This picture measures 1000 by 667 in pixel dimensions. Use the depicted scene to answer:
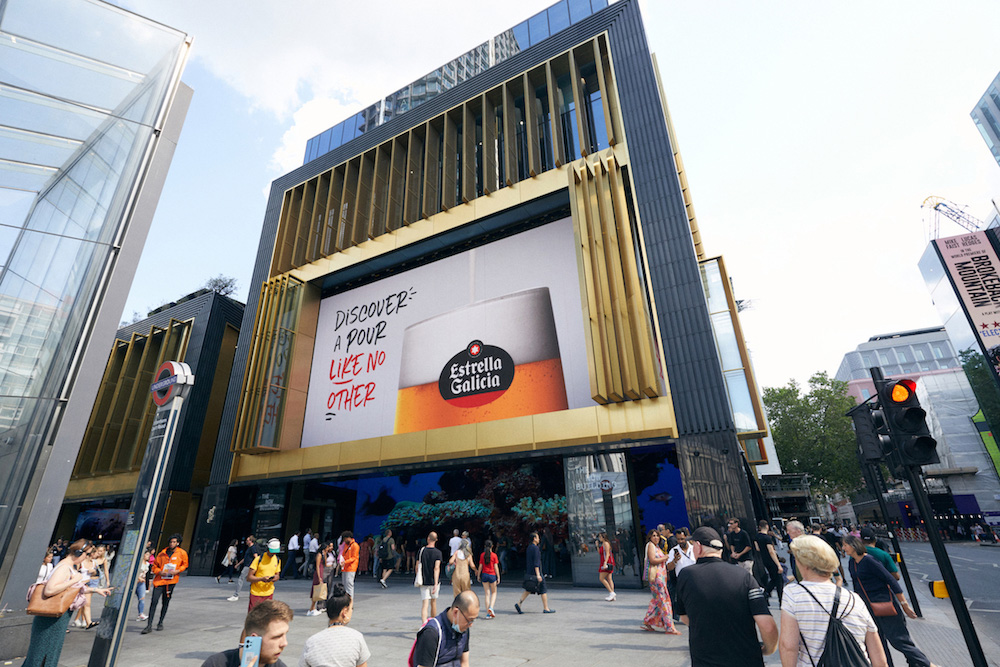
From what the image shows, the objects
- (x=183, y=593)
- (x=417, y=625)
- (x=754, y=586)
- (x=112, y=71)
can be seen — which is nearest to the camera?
(x=754, y=586)

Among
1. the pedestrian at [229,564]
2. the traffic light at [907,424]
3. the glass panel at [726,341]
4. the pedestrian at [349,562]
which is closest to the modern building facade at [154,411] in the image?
the pedestrian at [229,564]

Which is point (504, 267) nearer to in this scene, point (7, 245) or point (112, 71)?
point (112, 71)

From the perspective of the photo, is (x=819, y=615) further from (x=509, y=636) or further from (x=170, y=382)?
(x=170, y=382)

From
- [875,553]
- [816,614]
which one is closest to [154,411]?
[875,553]

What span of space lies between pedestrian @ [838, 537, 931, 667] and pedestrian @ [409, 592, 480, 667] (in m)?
4.84

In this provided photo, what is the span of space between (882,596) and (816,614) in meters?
3.66

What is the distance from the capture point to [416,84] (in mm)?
27719

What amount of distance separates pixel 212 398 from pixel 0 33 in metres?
23.7

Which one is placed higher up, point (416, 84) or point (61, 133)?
point (416, 84)

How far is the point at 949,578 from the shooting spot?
16.5 feet

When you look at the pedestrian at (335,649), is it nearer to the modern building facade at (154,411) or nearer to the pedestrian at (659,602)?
the pedestrian at (659,602)

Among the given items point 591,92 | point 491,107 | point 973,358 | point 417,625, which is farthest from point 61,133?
point 973,358

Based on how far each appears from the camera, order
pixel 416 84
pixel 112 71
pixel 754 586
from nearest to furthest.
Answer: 1. pixel 754 586
2. pixel 112 71
3. pixel 416 84

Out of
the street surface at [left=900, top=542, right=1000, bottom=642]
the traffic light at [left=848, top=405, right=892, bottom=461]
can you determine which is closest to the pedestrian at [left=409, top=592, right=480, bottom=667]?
the traffic light at [left=848, top=405, right=892, bottom=461]
